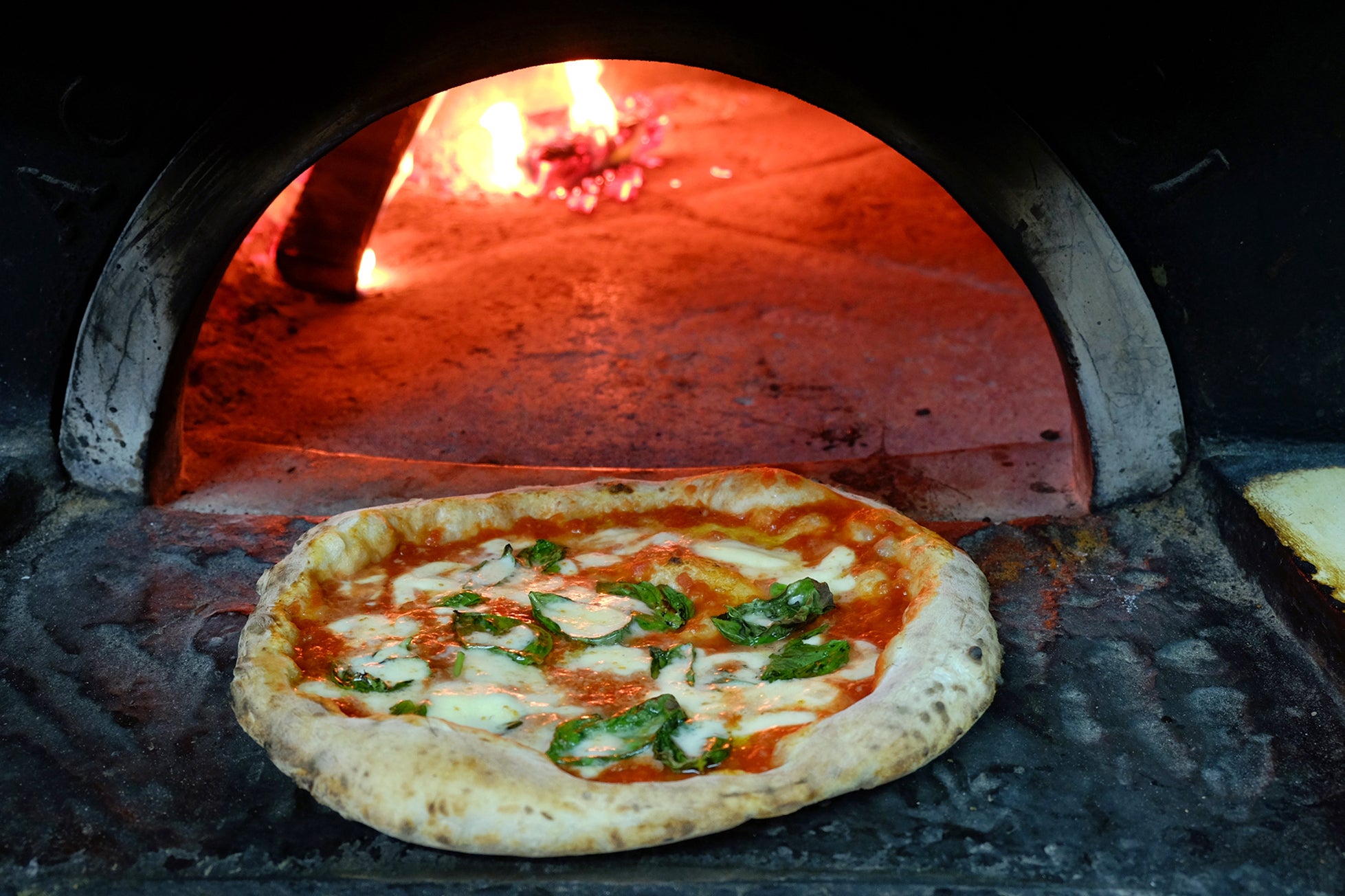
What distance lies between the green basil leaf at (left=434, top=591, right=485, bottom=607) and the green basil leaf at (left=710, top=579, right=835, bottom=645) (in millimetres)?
579

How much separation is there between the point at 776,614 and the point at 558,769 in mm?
736

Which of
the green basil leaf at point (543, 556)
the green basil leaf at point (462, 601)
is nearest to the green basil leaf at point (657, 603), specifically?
the green basil leaf at point (543, 556)

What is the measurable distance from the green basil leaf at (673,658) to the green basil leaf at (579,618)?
128mm

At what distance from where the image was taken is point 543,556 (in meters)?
2.86

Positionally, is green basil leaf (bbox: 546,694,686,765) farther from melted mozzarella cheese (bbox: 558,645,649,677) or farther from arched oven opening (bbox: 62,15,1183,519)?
arched oven opening (bbox: 62,15,1183,519)

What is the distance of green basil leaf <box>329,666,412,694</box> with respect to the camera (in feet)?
7.55

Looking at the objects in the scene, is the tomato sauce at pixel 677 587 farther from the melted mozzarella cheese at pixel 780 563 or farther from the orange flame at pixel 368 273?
the orange flame at pixel 368 273

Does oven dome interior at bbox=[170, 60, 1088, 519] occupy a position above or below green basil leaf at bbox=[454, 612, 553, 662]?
above

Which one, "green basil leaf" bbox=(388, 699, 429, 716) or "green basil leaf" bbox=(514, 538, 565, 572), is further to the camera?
"green basil leaf" bbox=(514, 538, 565, 572)

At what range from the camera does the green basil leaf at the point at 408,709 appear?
221cm

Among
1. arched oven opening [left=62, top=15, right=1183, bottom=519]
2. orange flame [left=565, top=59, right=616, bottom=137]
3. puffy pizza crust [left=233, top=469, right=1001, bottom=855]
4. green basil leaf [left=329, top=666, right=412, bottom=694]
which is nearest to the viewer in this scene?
puffy pizza crust [left=233, top=469, right=1001, bottom=855]

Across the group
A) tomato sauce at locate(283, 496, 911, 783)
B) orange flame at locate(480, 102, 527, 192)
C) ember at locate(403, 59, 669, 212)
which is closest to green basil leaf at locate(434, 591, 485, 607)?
tomato sauce at locate(283, 496, 911, 783)

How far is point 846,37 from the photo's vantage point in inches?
117

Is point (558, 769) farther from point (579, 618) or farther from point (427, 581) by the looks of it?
point (427, 581)
